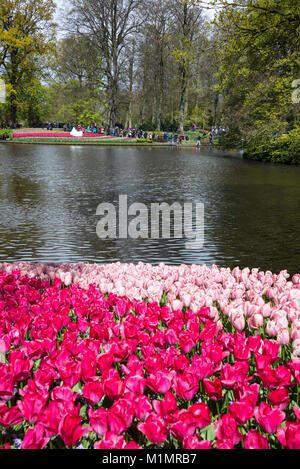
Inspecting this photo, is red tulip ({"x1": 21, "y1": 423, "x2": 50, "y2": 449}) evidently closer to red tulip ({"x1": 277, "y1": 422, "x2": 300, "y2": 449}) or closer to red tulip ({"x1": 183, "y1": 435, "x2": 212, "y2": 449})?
red tulip ({"x1": 183, "y1": 435, "x2": 212, "y2": 449})

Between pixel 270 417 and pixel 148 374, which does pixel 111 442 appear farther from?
pixel 148 374

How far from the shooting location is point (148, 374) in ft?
9.38

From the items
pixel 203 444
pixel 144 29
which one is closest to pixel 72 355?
pixel 203 444

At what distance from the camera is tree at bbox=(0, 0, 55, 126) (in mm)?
52094

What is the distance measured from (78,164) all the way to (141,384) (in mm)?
23965

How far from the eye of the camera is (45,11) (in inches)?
2131

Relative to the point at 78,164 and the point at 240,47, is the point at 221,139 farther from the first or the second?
the point at 240,47

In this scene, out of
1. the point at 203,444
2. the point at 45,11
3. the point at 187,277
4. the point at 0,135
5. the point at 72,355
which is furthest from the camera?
the point at 45,11

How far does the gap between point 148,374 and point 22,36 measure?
59.6 metres

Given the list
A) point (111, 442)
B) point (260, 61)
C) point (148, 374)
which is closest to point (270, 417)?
point (111, 442)

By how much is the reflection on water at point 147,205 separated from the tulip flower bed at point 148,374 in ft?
12.2

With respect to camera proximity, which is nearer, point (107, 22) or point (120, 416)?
point (120, 416)

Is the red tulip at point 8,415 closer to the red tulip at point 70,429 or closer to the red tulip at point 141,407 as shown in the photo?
the red tulip at point 70,429

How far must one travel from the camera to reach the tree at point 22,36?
5209 cm
